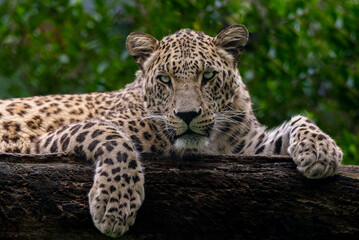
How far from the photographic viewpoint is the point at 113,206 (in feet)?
20.6

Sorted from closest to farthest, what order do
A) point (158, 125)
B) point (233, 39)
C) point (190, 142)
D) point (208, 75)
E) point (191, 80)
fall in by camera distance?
point (190, 142), point (191, 80), point (208, 75), point (158, 125), point (233, 39)

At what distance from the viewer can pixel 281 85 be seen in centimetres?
1273

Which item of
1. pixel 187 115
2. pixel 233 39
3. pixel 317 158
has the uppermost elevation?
pixel 233 39

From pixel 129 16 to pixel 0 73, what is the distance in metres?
3.07

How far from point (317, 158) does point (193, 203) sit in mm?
1435

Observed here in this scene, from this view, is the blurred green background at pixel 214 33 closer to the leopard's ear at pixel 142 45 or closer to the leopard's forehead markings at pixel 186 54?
the leopard's ear at pixel 142 45

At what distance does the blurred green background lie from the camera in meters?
12.6

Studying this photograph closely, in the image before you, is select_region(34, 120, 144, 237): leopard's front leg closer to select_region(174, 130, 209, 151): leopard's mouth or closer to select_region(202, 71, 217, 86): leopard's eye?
select_region(174, 130, 209, 151): leopard's mouth

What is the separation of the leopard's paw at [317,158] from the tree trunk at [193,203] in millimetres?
103

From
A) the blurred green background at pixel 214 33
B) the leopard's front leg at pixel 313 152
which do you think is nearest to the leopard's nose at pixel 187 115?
the leopard's front leg at pixel 313 152

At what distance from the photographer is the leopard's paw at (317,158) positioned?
6.81 m

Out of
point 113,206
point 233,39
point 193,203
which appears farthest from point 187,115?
point 233,39

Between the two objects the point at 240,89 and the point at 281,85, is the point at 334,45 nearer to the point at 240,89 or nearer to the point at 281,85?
the point at 281,85

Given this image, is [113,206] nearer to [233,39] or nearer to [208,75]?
[208,75]
